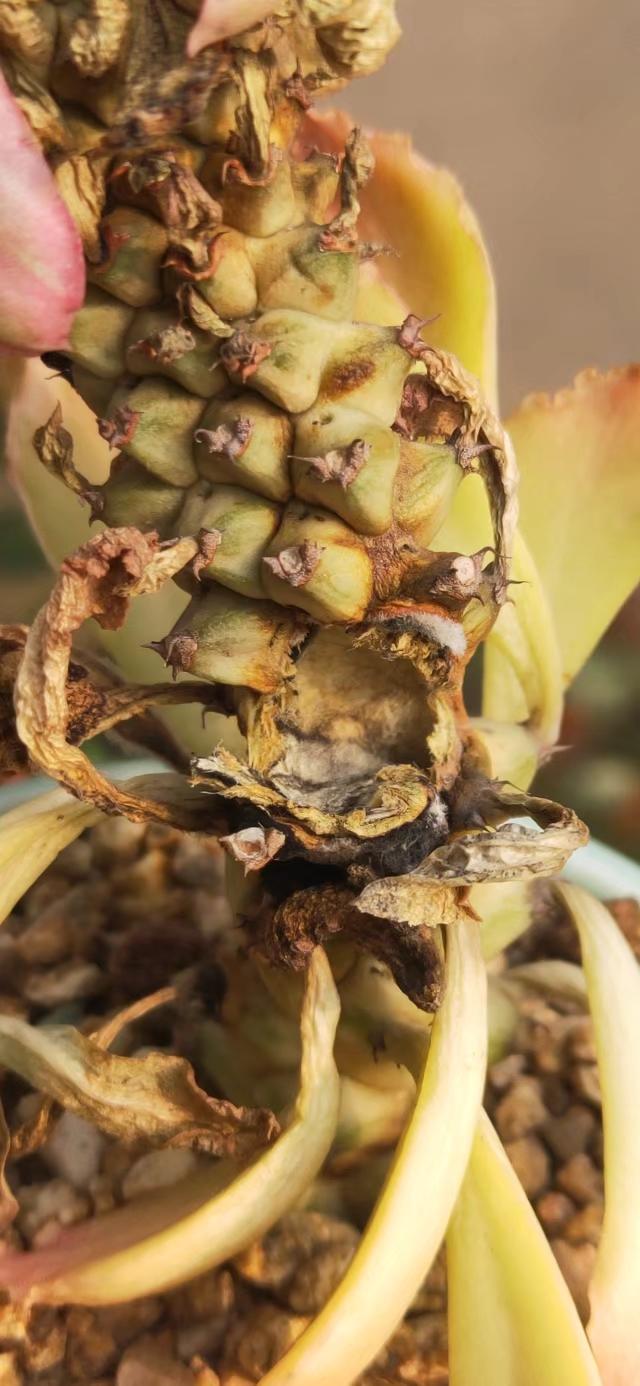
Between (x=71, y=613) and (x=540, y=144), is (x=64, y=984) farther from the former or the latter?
(x=540, y=144)

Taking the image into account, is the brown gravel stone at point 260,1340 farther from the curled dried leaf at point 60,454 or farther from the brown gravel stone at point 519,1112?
the curled dried leaf at point 60,454

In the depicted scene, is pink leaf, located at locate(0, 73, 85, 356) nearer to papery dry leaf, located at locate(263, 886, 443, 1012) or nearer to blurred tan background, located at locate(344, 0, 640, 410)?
papery dry leaf, located at locate(263, 886, 443, 1012)

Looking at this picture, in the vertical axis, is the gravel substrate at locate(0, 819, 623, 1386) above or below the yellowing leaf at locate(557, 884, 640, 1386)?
below

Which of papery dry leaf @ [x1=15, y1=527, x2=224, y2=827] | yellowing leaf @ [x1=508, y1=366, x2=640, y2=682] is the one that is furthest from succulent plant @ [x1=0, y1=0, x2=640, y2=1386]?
yellowing leaf @ [x1=508, y1=366, x2=640, y2=682]

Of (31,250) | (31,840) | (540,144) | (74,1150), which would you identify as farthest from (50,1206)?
(540,144)

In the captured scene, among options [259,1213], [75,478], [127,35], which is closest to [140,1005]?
[259,1213]

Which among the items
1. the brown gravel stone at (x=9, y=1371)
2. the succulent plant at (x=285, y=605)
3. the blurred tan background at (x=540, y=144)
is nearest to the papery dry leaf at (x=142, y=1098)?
the succulent plant at (x=285, y=605)
